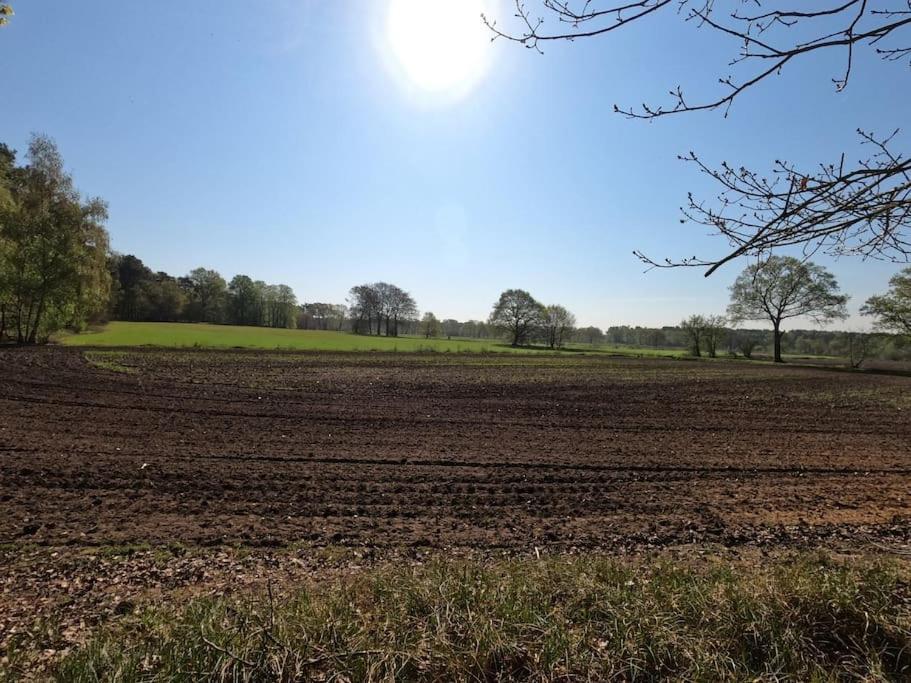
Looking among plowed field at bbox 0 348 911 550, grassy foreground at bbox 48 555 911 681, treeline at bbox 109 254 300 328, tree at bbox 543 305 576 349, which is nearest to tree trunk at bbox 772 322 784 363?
tree at bbox 543 305 576 349

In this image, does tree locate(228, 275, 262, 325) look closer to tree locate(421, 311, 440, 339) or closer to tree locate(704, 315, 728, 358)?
tree locate(421, 311, 440, 339)

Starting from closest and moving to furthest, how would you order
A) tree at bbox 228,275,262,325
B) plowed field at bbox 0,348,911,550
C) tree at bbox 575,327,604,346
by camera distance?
plowed field at bbox 0,348,911,550, tree at bbox 228,275,262,325, tree at bbox 575,327,604,346

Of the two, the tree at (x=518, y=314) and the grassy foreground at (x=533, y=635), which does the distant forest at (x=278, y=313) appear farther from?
the grassy foreground at (x=533, y=635)

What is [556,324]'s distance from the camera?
268 ft

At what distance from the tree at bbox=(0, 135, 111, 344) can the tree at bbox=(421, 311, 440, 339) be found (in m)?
72.4

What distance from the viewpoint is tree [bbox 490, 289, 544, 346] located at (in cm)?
8038

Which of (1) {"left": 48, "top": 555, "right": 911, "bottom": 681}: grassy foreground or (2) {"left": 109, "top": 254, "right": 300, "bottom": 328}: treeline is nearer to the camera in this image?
(1) {"left": 48, "top": 555, "right": 911, "bottom": 681}: grassy foreground

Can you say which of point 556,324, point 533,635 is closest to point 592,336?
point 556,324

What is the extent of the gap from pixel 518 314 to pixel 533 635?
259ft

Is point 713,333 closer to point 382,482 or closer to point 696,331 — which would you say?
point 696,331

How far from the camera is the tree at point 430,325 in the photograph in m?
106

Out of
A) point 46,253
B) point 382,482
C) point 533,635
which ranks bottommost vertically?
point 382,482

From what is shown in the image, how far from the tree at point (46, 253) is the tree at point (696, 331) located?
7139 centimetres

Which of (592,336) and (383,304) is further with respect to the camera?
(592,336)
